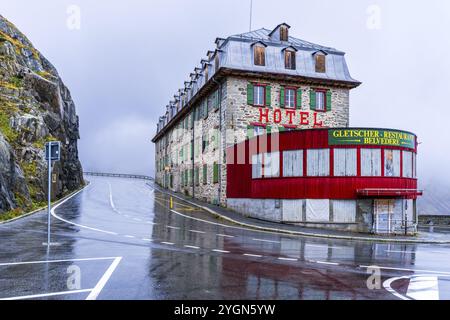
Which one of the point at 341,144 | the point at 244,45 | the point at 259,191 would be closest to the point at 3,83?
the point at 244,45

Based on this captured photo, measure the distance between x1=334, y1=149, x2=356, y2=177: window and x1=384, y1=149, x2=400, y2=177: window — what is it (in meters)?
1.88

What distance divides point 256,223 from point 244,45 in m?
16.6

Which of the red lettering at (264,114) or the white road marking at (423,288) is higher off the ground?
the red lettering at (264,114)

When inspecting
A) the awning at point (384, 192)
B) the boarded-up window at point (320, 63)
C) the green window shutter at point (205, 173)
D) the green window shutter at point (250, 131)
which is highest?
the boarded-up window at point (320, 63)

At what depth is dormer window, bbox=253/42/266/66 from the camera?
115ft

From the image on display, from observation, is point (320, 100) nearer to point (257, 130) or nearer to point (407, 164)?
point (257, 130)

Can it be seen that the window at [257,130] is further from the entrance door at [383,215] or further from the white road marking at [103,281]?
the white road marking at [103,281]

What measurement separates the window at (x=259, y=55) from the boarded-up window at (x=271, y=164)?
10673 mm

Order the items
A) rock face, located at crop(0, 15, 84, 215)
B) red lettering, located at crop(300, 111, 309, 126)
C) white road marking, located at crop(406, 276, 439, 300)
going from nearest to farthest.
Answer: white road marking, located at crop(406, 276, 439, 300) < rock face, located at crop(0, 15, 84, 215) < red lettering, located at crop(300, 111, 309, 126)

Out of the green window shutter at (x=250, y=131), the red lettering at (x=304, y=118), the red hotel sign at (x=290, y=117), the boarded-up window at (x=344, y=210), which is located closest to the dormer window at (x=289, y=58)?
the red hotel sign at (x=290, y=117)

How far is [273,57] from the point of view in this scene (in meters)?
35.8

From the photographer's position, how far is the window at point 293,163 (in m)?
25.2

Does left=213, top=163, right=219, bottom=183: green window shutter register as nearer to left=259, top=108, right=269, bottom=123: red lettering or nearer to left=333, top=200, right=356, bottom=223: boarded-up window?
left=259, top=108, right=269, bottom=123: red lettering

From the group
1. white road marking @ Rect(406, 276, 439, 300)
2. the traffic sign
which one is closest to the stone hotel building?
white road marking @ Rect(406, 276, 439, 300)
